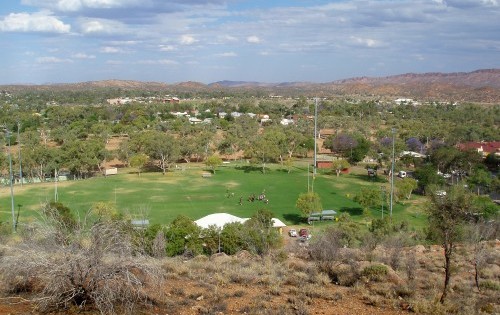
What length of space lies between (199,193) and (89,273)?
32949 mm

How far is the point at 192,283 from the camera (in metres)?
14.2

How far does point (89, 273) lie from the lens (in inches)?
427

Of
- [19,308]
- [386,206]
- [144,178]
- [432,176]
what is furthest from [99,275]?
[144,178]

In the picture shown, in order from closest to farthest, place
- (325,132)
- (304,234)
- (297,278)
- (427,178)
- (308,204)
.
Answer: (297,278) → (304,234) → (308,204) → (427,178) → (325,132)

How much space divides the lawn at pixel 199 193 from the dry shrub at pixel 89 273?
67.4 ft

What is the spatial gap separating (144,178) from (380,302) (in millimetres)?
40560

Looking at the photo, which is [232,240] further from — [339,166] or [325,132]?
[325,132]

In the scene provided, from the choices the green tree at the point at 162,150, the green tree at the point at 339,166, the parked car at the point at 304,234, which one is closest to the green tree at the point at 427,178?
the green tree at the point at 339,166

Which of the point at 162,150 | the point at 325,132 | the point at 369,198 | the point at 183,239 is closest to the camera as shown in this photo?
the point at 183,239

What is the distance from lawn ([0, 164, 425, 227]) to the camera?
36.8 m

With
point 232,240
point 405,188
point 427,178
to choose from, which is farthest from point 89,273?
point 427,178

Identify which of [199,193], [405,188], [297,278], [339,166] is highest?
[297,278]

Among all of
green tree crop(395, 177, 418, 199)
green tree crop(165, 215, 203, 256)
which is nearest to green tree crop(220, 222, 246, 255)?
green tree crop(165, 215, 203, 256)

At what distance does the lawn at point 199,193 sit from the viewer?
36.8m
